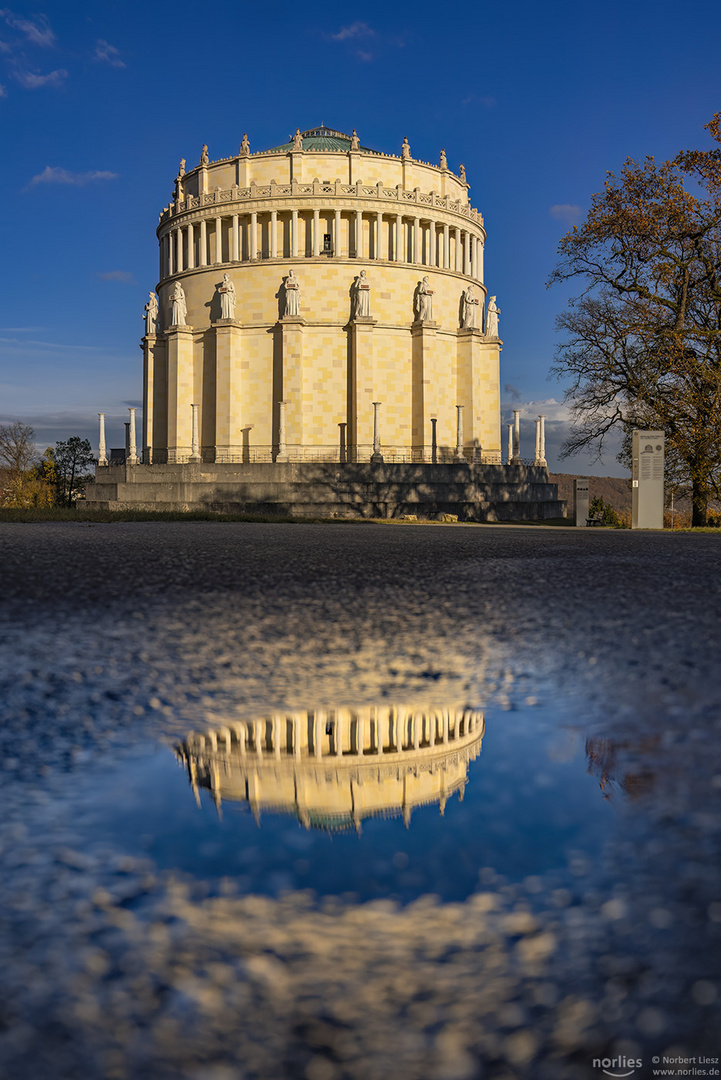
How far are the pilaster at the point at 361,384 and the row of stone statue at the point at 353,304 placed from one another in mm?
761

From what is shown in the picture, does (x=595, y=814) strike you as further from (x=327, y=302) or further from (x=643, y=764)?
(x=327, y=302)

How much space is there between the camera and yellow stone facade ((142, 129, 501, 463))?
48906mm

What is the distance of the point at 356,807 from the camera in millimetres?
1542

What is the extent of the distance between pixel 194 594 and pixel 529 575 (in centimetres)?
291

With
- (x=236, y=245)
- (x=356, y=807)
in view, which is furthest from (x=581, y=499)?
(x=236, y=245)

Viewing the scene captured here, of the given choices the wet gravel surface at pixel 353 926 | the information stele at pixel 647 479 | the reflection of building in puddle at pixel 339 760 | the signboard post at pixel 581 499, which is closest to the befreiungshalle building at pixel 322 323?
the signboard post at pixel 581 499

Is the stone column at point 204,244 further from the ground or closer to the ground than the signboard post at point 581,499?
further from the ground

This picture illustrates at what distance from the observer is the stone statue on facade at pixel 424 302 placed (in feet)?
164

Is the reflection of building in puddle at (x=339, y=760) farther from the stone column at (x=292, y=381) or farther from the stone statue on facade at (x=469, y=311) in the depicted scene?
the stone statue on facade at (x=469, y=311)

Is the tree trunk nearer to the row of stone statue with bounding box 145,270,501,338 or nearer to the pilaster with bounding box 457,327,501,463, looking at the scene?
the pilaster with bounding box 457,327,501,463

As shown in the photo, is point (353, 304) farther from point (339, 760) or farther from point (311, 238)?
point (339, 760)

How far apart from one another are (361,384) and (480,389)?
9851 millimetres

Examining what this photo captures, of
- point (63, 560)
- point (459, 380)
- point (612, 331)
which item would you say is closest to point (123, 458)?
point (459, 380)

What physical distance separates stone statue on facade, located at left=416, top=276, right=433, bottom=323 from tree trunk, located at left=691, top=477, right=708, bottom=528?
1126 inches
